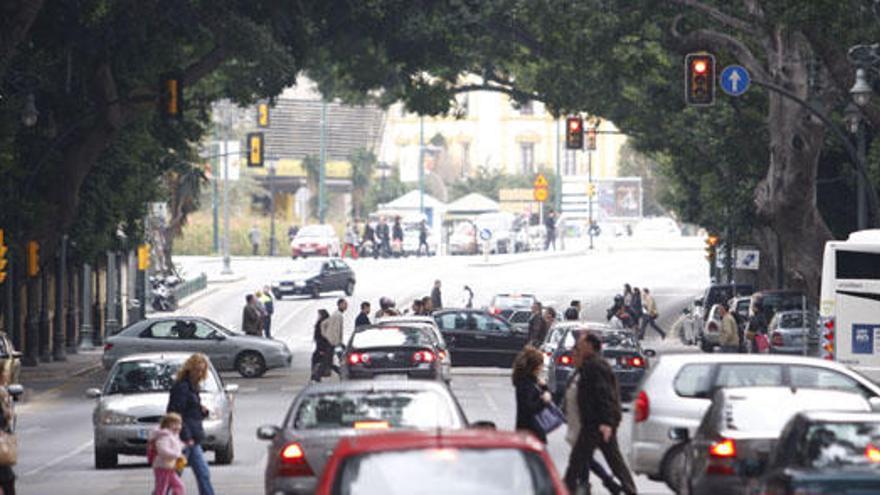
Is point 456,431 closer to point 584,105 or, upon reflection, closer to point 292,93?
point 584,105

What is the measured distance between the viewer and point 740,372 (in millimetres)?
23844

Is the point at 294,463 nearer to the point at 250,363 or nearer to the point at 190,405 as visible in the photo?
the point at 190,405

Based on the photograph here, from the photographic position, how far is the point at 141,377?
100 feet

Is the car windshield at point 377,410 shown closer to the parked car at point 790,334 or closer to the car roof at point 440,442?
the car roof at point 440,442

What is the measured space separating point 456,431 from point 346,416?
224 inches

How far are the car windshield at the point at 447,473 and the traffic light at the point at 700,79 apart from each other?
3123 cm

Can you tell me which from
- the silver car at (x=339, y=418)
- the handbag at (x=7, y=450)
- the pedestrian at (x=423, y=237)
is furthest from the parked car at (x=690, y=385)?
the pedestrian at (x=423, y=237)

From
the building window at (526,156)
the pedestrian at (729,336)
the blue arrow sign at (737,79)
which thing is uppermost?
the building window at (526,156)

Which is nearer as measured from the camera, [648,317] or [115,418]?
[115,418]

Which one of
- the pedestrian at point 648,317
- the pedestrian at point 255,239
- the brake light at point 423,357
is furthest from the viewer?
the pedestrian at point 255,239

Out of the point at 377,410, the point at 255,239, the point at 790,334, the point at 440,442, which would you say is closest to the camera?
the point at 440,442

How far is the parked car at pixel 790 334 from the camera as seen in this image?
51.3m

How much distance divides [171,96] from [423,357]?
13.7 metres

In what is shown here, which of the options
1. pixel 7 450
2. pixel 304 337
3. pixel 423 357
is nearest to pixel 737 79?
pixel 423 357
